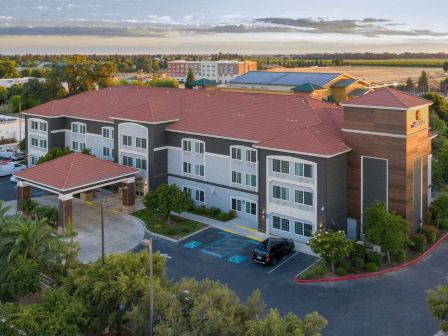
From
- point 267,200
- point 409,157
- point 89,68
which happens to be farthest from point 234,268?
point 89,68

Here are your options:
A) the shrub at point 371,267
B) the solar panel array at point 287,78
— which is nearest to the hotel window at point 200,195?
the shrub at point 371,267

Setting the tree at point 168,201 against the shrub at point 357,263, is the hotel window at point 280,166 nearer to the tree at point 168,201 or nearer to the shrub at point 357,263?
the tree at point 168,201

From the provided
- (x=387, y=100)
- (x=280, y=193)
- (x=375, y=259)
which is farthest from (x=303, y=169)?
→ (x=375, y=259)

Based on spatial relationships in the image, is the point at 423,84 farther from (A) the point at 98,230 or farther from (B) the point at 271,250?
(A) the point at 98,230

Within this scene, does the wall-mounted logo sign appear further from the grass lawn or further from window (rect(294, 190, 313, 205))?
the grass lawn

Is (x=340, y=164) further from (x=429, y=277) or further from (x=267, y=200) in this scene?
(x=429, y=277)

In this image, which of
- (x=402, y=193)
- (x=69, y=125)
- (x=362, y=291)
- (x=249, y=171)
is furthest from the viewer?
(x=69, y=125)
